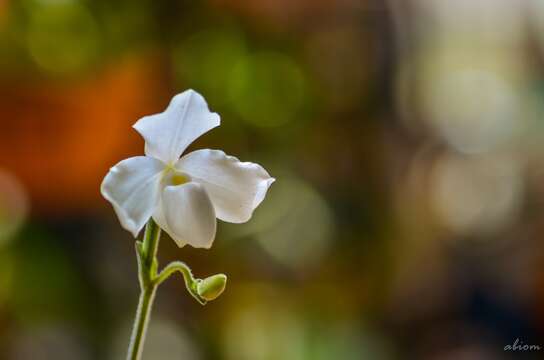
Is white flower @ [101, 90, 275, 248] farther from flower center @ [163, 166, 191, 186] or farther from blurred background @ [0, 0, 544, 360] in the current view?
blurred background @ [0, 0, 544, 360]

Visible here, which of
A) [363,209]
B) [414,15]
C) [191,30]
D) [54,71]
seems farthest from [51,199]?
[414,15]

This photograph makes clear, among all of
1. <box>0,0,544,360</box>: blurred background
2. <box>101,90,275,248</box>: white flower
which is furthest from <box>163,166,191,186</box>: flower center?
<box>0,0,544,360</box>: blurred background

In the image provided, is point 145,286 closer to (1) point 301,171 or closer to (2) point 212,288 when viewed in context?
(2) point 212,288

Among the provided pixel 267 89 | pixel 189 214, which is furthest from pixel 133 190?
pixel 267 89

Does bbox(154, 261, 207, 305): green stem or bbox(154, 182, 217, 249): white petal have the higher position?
bbox(154, 182, 217, 249): white petal

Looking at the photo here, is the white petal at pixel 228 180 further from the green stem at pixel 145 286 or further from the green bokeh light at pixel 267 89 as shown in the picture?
the green bokeh light at pixel 267 89

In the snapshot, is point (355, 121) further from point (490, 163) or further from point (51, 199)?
point (51, 199)

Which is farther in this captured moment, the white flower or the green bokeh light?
the green bokeh light
